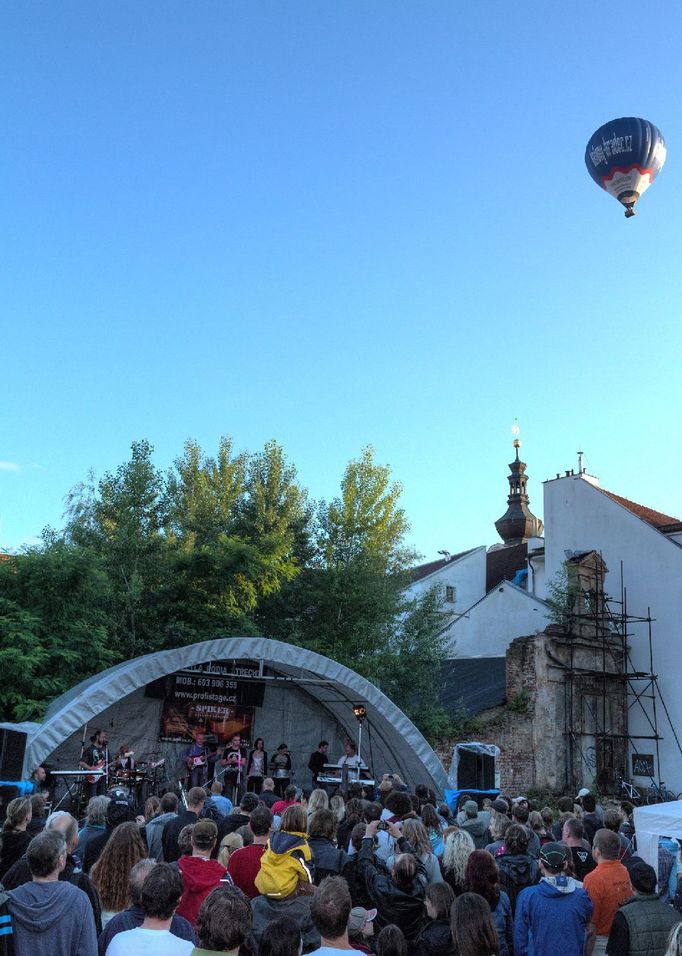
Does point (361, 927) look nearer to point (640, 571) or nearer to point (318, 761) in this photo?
point (318, 761)

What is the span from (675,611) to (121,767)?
19422mm

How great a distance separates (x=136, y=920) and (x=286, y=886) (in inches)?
42.4

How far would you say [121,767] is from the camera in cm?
1609

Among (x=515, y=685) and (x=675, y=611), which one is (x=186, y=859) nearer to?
(x=515, y=685)

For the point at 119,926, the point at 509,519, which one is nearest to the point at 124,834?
the point at 119,926

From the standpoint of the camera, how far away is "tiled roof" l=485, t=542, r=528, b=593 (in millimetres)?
44562

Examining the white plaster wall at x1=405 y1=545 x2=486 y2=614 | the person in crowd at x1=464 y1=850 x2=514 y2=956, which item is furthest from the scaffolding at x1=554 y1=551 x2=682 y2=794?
the person in crowd at x1=464 y1=850 x2=514 y2=956

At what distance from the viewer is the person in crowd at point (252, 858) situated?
18.8ft

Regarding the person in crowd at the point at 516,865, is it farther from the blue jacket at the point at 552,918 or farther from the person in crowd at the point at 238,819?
the person in crowd at the point at 238,819

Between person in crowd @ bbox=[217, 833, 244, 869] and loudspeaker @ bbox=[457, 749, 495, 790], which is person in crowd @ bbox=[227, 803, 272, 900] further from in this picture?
loudspeaker @ bbox=[457, 749, 495, 790]

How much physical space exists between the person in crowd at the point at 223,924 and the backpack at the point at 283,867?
148 centimetres

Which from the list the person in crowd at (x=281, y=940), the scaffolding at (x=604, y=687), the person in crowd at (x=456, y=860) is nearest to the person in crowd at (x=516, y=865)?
the person in crowd at (x=456, y=860)

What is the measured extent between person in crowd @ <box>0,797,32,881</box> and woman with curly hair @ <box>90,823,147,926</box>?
1.20m

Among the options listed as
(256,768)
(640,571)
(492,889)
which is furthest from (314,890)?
(640,571)
